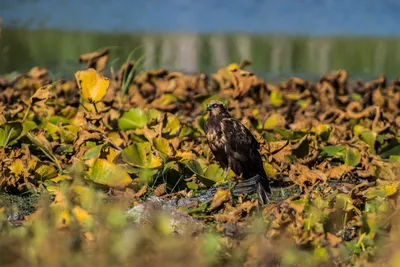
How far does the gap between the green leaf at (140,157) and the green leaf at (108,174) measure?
0.79 ft

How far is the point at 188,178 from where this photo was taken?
575cm

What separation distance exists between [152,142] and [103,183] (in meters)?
0.69

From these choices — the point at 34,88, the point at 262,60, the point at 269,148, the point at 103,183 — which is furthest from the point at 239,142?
the point at 262,60

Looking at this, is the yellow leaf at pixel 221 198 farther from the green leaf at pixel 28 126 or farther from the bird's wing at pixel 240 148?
the green leaf at pixel 28 126

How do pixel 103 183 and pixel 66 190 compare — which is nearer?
pixel 66 190

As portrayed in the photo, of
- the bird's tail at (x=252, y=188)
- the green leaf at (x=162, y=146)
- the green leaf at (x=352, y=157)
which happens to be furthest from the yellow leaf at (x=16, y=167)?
the green leaf at (x=352, y=157)

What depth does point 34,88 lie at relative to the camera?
766 centimetres

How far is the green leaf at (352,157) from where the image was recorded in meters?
6.14

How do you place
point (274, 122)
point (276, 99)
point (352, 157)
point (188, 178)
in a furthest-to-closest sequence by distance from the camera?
point (276, 99)
point (274, 122)
point (352, 157)
point (188, 178)

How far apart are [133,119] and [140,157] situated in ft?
4.48

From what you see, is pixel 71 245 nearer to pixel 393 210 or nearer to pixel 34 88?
pixel 393 210

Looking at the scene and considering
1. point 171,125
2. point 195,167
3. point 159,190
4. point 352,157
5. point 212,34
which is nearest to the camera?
point 159,190

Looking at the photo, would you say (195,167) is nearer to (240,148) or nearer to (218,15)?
(240,148)

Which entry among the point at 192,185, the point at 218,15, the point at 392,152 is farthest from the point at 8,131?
the point at 218,15
